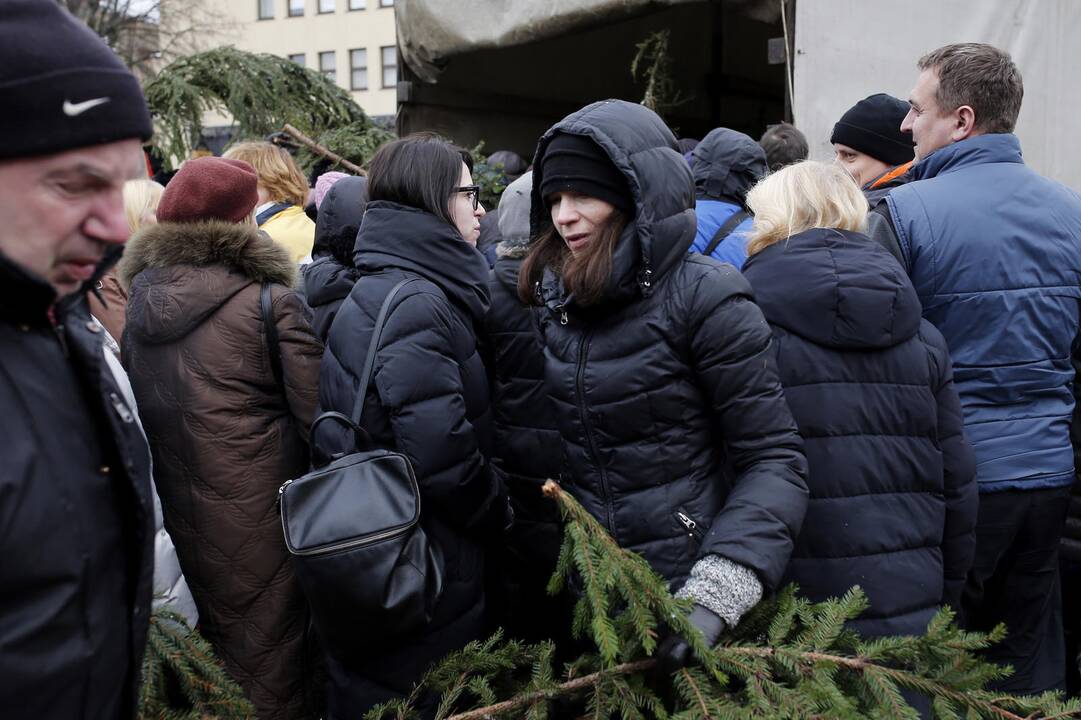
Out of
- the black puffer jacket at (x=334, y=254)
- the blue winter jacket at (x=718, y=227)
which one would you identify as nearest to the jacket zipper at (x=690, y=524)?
the black puffer jacket at (x=334, y=254)

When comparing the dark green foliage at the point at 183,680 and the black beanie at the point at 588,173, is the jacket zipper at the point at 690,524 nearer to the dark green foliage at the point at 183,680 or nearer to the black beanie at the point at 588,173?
the black beanie at the point at 588,173

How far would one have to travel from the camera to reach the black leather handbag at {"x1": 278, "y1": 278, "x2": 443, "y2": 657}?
7.27 feet

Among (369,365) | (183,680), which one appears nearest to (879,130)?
(369,365)

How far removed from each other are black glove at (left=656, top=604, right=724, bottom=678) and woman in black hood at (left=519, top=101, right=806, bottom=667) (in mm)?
161

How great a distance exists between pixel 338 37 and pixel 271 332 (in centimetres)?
4877

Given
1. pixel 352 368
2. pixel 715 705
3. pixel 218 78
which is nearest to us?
pixel 715 705

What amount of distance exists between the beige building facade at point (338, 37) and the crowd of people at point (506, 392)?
150 feet

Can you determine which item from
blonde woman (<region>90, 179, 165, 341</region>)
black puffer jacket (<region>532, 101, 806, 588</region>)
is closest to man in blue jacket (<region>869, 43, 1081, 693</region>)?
black puffer jacket (<region>532, 101, 806, 588</region>)

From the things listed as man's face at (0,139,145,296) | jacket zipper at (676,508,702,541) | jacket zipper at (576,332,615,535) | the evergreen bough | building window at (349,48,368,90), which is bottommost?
building window at (349,48,368,90)

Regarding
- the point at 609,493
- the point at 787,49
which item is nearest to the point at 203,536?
the point at 609,493

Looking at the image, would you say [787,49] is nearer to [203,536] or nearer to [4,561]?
[203,536]

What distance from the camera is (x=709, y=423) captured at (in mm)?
2184

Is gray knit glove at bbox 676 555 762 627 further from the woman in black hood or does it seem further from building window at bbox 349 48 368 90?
building window at bbox 349 48 368 90

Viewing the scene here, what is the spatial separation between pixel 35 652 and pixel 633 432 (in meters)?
1.30
